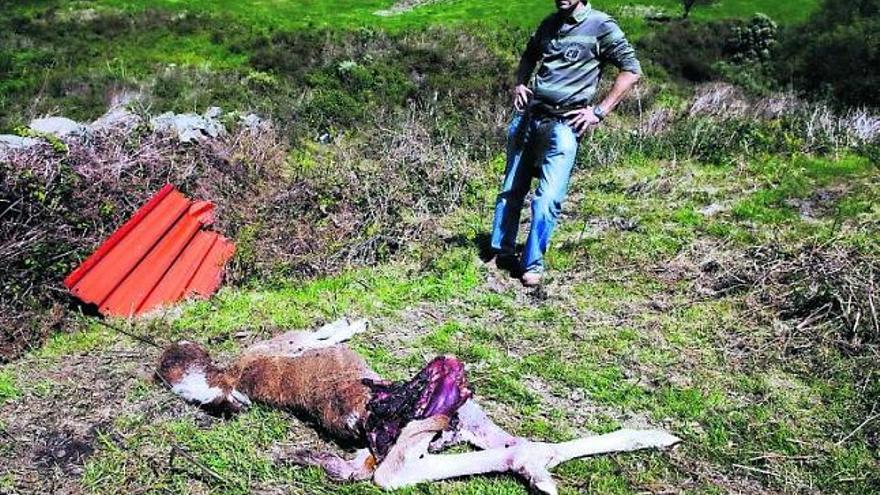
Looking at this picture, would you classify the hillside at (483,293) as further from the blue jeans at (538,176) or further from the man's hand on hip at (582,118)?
the man's hand on hip at (582,118)

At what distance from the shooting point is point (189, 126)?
8.20 metres

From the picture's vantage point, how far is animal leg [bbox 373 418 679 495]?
10.6ft

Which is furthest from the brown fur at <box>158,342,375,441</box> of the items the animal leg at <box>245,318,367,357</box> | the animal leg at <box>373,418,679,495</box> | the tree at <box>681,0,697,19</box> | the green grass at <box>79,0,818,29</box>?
the tree at <box>681,0,697,19</box>

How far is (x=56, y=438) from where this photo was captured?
3.65 meters

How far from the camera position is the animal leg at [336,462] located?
3303 millimetres

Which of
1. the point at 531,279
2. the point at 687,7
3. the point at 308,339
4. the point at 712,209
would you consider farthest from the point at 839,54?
the point at 308,339

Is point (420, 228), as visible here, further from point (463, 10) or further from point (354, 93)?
point (463, 10)

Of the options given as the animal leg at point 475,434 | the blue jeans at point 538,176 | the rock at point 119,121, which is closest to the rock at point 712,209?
the blue jeans at point 538,176

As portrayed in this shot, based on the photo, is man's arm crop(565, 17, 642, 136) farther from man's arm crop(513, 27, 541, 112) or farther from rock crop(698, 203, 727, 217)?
rock crop(698, 203, 727, 217)

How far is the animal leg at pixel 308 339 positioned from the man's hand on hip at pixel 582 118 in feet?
5.88

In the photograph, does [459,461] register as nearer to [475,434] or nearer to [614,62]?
[475,434]

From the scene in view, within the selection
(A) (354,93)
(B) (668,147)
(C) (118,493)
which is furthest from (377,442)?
(A) (354,93)

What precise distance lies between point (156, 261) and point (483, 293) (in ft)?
7.97

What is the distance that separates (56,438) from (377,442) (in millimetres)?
1538
